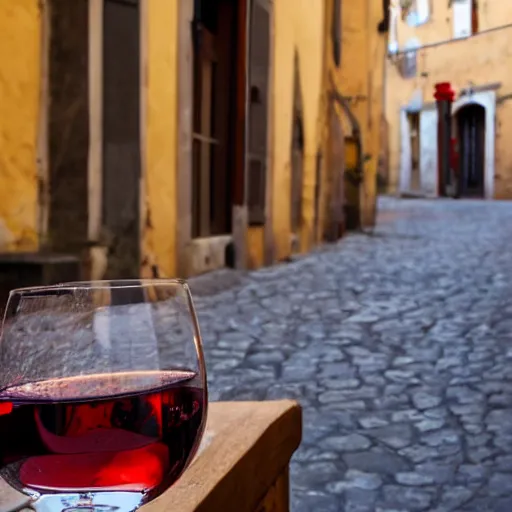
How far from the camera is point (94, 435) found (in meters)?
0.65

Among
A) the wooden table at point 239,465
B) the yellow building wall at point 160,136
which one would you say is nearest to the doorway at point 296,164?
the yellow building wall at point 160,136

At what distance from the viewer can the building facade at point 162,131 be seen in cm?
394

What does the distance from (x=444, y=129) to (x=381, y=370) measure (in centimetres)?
1930

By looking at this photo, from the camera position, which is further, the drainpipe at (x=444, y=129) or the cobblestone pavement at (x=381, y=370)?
the drainpipe at (x=444, y=129)

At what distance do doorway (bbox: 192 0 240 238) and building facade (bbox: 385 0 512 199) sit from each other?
50.9 ft

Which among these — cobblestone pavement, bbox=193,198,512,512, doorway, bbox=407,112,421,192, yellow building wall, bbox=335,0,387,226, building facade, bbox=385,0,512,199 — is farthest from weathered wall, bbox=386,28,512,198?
cobblestone pavement, bbox=193,198,512,512

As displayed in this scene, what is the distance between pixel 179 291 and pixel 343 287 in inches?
199

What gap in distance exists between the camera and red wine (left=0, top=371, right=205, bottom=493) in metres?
0.65

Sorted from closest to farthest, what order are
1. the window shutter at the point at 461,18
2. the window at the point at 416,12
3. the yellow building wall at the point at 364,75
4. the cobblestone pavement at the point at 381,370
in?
the cobblestone pavement at the point at 381,370
the yellow building wall at the point at 364,75
the window shutter at the point at 461,18
the window at the point at 416,12

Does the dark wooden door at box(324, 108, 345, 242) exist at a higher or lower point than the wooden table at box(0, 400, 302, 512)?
higher

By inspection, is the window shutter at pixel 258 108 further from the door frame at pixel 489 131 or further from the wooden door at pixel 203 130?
the door frame at pixel 489 131

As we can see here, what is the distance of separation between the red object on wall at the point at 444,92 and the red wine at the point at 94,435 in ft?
72.2

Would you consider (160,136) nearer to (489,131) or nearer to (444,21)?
(489,131)

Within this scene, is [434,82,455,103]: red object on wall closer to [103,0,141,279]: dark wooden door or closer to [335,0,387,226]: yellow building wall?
[335,0,387,226]: yellow building wall
